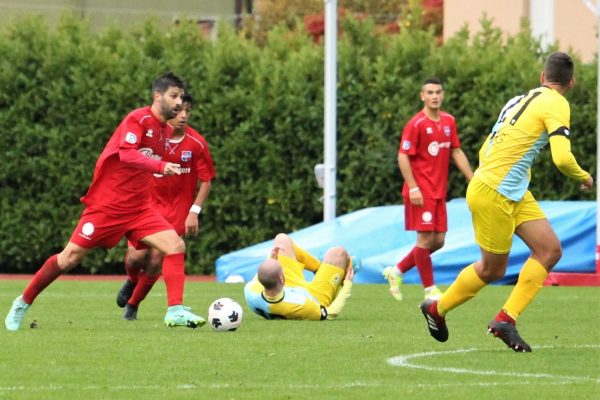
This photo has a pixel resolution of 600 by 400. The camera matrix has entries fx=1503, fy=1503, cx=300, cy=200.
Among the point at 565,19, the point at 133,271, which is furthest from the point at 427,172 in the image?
the point at 565,19

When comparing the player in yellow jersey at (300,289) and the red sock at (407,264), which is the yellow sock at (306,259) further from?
the red sock at (407,264)

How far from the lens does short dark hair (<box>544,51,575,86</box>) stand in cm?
993

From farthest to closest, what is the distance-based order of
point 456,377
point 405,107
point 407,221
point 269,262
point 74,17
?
1. point 74,17
2. point 405,107
3. point 407,221
4. point 269,262
5. point 456,377

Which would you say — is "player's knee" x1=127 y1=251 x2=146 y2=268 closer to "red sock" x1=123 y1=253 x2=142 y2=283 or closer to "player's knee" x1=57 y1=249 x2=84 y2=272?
"red sock" x1=123 y1=253 x2=142 y2=283

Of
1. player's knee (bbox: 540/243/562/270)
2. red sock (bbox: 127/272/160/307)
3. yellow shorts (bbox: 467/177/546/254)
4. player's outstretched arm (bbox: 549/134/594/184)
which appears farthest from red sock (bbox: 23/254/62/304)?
player's outstretched arm (bbox: 549/134/594/184)

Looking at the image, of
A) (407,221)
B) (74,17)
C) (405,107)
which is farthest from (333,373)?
(74,17)

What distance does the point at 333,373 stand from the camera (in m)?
8.64

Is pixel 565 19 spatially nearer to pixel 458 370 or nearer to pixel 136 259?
pixel 136 259

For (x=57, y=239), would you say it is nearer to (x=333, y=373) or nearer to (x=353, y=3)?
(x=333, y=373)

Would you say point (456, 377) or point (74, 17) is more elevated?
point (74, 17)

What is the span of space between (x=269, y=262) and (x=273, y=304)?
2.46ft

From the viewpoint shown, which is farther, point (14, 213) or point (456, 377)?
point (14, 213)

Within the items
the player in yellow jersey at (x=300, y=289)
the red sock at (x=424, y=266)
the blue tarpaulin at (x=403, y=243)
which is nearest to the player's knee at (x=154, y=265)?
Result: the player in yellow jersey at (x=300, y=289)

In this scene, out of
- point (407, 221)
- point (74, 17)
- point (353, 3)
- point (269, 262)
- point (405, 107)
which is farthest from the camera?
point (353, 3)
